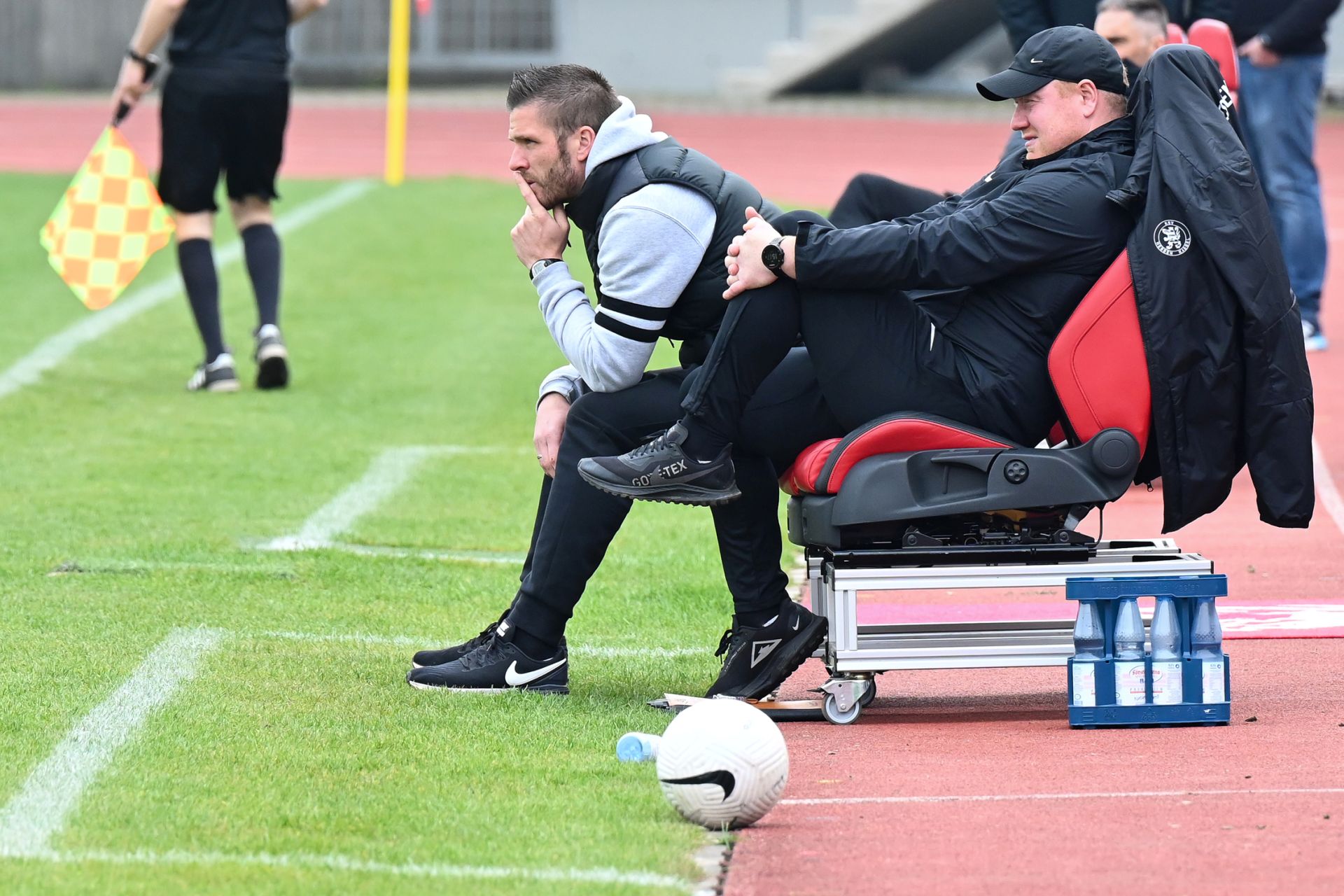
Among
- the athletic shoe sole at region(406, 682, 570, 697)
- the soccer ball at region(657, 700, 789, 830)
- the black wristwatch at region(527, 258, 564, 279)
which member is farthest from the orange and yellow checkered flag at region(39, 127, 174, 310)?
the soccer ball at region(657, 700, 789, 830)

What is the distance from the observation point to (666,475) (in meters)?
4.29

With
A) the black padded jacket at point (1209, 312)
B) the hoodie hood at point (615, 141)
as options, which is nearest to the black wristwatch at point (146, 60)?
the hoodie hood at point (615, 141)

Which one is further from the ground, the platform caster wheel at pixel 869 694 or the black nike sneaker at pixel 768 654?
the black nike sneaker at pixel 768 654

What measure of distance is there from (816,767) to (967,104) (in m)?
24.7

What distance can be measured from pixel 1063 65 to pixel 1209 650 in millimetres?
1285

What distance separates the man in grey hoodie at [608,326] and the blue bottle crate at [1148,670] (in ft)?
2.00

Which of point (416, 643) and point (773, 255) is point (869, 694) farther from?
point (416, 643)

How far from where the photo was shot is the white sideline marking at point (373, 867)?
3238 millimetres

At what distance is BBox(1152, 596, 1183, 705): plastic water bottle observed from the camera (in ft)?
14.3

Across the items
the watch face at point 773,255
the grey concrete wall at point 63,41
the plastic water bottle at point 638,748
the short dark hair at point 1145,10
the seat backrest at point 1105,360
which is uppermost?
the short dark hair at point 1145,10

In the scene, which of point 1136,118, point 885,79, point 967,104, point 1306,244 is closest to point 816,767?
point 1136,118

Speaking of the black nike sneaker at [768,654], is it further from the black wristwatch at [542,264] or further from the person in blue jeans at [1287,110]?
the person in blue jeans at [1287,110]

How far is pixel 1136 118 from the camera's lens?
444 cm

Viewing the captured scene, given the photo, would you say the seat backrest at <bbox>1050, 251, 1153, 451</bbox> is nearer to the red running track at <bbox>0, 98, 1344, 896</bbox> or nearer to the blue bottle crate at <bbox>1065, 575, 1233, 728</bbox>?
the blue bottle crate at <bbox>1065, 575, 1233, 728</bbox>
